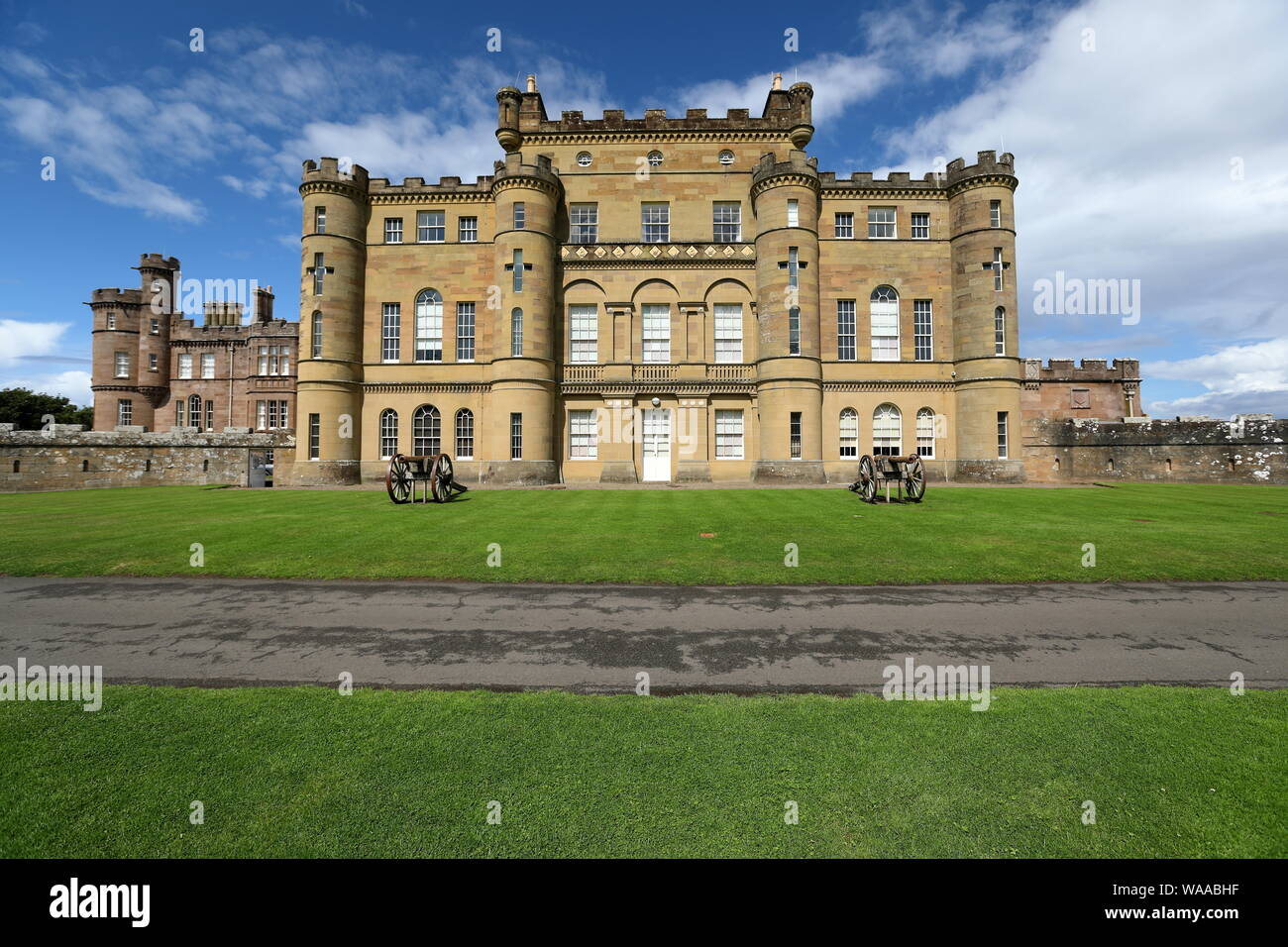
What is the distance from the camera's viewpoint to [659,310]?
30.2 meters

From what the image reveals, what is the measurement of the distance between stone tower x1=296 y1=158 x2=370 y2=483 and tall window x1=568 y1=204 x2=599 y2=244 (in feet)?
37.8

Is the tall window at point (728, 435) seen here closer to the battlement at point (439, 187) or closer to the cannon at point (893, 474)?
the cannon at point (893, 474)

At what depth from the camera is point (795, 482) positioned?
90.3 ft

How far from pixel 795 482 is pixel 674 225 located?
15.8 meters

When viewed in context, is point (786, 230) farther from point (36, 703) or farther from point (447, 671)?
point (36, 703)

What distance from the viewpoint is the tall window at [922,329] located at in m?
30.2

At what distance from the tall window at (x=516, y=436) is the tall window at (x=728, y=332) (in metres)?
11.2

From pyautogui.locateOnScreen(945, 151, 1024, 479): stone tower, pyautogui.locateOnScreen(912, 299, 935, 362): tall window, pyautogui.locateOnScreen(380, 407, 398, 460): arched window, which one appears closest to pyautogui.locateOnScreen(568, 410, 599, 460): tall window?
pyautogui.locateOnScreen(380, 407, 398, 460): arched window

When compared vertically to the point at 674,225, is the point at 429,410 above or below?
below

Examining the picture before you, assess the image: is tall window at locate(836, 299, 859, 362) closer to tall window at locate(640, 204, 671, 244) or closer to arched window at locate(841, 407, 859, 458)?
arched window at locate(841, 407, 859, 458)

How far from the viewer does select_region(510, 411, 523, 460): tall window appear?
28391 mm

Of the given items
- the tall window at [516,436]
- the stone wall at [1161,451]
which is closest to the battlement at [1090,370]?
the stone wall at [1161,451]
